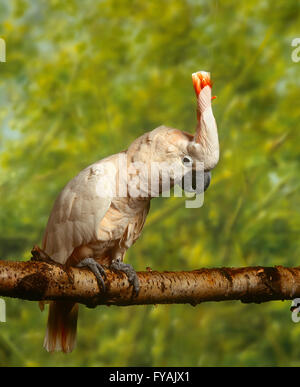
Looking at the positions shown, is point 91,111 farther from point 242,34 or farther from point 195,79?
point 195,79

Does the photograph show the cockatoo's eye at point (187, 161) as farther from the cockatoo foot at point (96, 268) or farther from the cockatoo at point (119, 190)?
the cockatoo foot at point (96, 268)

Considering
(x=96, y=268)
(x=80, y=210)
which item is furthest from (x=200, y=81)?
(x=96, y=268)

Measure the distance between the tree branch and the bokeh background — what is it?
1014mm

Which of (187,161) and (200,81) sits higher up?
(200,81)

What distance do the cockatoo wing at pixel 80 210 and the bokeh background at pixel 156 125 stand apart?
95cm

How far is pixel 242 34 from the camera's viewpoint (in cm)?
289

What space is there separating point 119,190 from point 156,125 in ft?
3.83

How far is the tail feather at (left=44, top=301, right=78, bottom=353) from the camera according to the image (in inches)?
74.1

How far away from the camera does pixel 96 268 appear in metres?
1.63

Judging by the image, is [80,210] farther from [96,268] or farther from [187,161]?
[187,161]

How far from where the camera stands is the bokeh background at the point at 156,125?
2727 millimetres

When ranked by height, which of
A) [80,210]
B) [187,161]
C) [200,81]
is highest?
[200,81]

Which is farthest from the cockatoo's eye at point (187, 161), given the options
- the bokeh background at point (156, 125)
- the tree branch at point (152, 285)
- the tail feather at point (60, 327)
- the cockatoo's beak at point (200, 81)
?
the bokeh background at point (156, 125)
